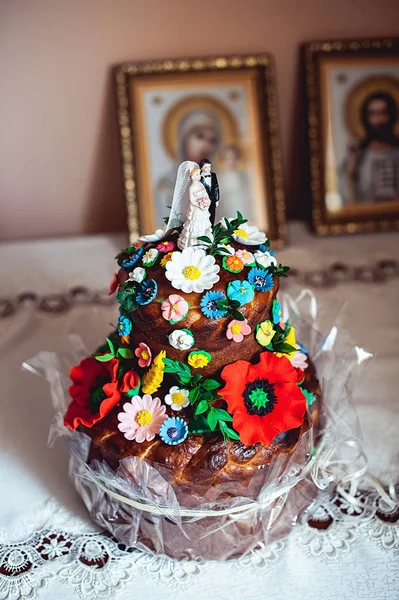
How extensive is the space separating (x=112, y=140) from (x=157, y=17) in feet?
1.30

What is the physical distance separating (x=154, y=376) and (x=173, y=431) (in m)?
0.09

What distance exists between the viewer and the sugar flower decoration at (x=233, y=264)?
3.13ft

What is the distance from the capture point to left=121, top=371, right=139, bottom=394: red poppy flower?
3.30 ft

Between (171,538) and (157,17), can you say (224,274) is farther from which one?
(157,17)

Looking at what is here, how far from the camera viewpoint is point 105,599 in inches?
38.0

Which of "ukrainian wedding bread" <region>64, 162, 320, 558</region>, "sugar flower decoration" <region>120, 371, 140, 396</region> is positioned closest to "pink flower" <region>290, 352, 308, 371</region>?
"ukrainian wedding bread" <region>64, 162, 320, 558</region>

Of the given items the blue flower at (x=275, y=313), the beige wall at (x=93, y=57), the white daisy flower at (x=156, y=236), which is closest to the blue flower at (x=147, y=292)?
the white daisy flower at (x=156, y=236)

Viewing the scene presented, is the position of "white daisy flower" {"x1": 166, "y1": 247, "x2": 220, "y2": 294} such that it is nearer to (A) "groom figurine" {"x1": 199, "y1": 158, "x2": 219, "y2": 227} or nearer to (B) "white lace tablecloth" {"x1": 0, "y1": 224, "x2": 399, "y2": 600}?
(A) "groom figurine" {"x1": 199, "y1": 158, "x2": 219, "y2": 227}

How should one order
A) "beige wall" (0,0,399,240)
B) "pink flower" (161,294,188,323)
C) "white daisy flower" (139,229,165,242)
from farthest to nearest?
"beige wall" (0,0,399,240), "white daisy flower" (139,229,165,242), "pink flower" (161,294,188,323)

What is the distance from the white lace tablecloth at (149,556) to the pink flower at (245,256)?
45 cm

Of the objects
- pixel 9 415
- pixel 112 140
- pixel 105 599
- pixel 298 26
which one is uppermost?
pixel 298 26

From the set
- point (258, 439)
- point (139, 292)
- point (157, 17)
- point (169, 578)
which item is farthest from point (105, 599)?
point (157, 17)

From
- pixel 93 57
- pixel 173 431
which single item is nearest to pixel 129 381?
pixel 173 431

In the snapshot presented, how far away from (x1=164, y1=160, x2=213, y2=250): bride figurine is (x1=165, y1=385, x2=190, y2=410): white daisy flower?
0.74ft
